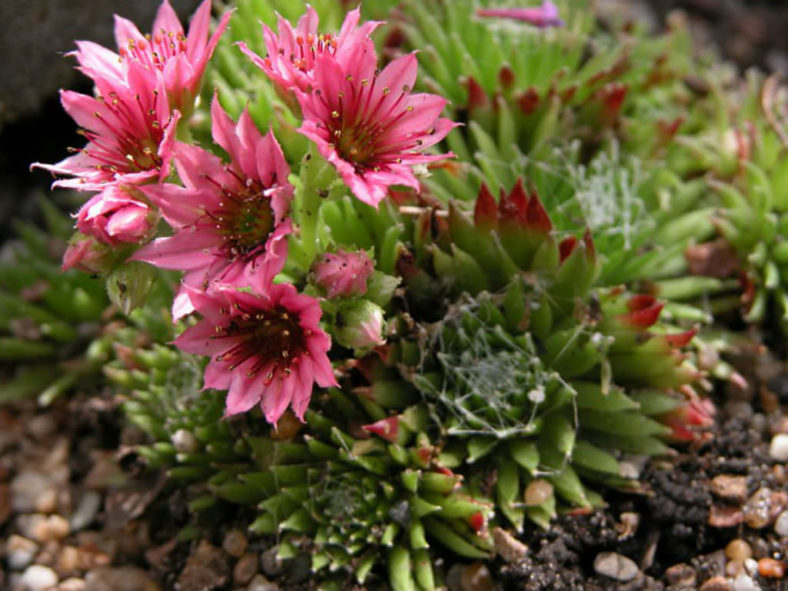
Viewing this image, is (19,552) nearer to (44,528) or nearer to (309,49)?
(44,528)

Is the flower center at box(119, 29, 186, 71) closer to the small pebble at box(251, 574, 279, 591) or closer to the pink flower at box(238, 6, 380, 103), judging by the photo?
the pink flower at box(238, 6, 380, 103)

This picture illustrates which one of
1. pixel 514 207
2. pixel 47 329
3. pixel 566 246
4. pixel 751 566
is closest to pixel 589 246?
pixel 566 246

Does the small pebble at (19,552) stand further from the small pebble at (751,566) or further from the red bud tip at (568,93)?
the red bud tip at (568,93)

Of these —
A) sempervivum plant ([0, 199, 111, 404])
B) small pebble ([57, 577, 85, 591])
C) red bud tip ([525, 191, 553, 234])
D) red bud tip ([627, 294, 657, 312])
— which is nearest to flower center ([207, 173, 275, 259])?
red bud tip ([525, 191, 553, 234])

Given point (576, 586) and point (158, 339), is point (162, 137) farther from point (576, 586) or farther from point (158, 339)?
point (576, 586)

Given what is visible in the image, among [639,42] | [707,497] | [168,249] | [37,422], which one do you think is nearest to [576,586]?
[707,497]
